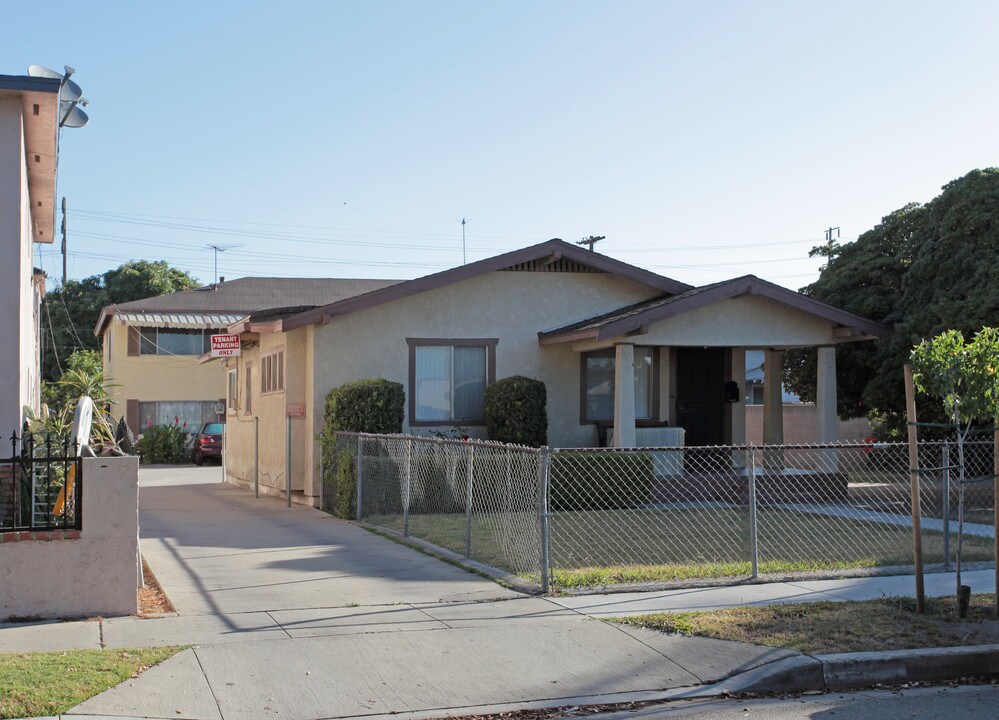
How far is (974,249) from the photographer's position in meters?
19.2

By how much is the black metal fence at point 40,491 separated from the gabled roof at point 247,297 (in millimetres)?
25794

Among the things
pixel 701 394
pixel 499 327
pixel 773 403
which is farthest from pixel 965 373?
pixel 773 403

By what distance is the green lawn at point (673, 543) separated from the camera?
33.9 feet

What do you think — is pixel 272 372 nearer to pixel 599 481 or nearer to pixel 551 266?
pixel 551 266

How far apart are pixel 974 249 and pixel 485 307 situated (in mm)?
8978

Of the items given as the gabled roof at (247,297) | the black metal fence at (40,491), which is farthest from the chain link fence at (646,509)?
the gabled roof at (247,297)

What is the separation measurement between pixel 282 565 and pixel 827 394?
35.8 ft

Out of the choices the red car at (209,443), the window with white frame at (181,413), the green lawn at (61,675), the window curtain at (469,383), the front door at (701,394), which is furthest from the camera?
the window with white frame at (181,413)

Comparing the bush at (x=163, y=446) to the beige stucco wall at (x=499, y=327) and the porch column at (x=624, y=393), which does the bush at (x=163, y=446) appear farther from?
the porch column at (x=624, y=393)

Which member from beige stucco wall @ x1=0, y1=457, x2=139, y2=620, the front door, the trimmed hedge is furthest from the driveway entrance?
the front door

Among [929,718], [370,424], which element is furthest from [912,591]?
[370,424]

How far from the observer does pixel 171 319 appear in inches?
1410

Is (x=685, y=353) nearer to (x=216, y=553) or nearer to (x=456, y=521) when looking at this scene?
(x=456, y=521)

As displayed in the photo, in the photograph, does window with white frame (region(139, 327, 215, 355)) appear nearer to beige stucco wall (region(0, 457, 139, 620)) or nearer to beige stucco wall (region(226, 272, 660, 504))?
beige stucco wall (region(226, 272, 660, 504))
